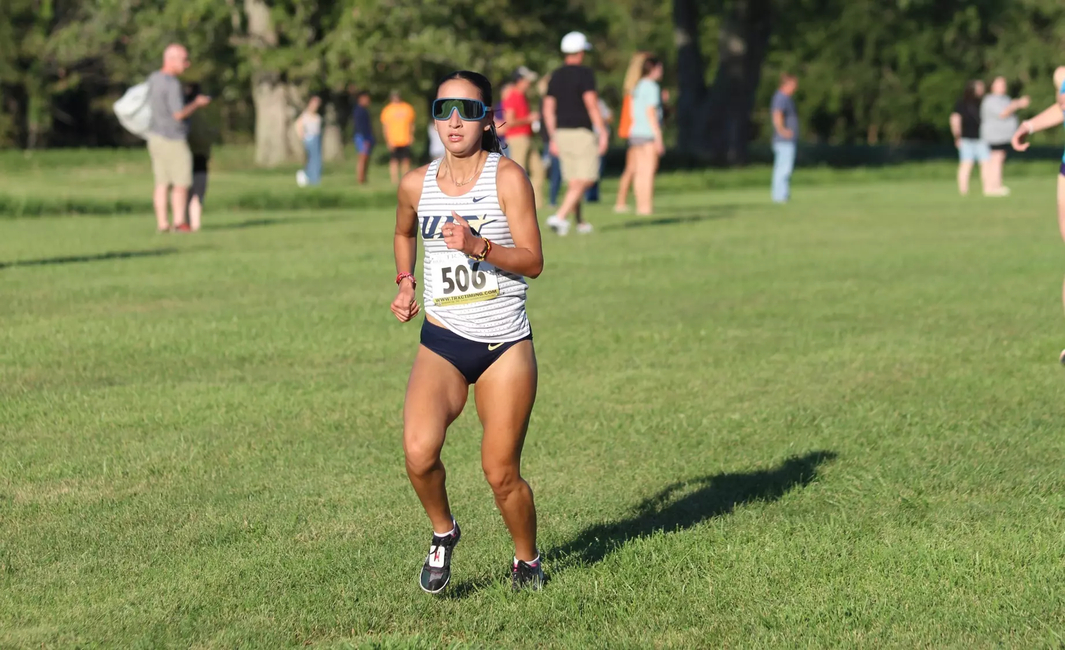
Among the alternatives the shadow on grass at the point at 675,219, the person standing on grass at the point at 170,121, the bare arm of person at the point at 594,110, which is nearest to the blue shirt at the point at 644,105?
the shadow on grass at the point at 675,219

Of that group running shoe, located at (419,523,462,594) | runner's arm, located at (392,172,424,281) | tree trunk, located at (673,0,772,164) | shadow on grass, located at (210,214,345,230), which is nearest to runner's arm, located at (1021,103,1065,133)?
runner's arm, located at (392,172,424,281)

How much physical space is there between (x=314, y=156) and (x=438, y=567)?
1286 inches

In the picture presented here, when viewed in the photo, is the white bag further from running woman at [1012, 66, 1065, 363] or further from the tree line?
the tree line

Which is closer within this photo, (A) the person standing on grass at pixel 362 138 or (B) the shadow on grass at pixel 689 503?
(B) the shadow on grass at pixel 689 503

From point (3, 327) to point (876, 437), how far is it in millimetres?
7006

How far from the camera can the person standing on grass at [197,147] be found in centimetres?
1981

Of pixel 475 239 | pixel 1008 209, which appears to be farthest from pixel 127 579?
pixel 1008 209

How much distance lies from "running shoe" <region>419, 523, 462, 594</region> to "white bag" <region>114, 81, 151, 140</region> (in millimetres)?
14968

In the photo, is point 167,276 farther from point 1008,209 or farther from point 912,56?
point 912,56

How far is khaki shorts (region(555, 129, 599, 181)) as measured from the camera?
19.7 metres

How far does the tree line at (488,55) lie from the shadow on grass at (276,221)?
18351 millimetres

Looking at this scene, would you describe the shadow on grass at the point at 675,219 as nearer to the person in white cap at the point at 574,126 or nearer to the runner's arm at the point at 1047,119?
the person in white cap at the point at 574,126

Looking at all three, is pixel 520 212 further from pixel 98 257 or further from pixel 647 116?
pixel 647 116

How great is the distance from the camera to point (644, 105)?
2200cm
